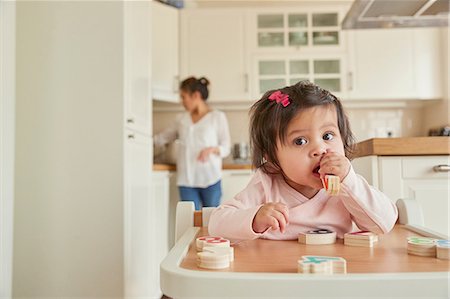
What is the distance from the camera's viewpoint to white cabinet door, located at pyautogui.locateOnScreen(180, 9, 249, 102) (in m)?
3.03

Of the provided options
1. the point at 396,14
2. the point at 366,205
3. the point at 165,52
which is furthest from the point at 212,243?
the point at 165,52

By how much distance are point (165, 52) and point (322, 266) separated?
8.37ft

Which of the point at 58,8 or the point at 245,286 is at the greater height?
the point at 58,8

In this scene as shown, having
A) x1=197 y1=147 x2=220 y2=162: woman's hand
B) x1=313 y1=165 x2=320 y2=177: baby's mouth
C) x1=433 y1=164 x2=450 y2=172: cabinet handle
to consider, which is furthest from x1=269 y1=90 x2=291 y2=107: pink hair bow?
x1=197 y1=147 x2=220 y2=162: woman's hand

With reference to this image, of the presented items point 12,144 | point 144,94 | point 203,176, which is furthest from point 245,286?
point 203,176

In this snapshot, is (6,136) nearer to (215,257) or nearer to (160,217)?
(215,257)

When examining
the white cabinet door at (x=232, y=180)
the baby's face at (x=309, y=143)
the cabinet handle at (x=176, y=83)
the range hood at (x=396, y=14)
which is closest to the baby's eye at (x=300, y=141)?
the baby's face at (x=309, y=143)

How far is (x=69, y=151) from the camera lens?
5.07 ft

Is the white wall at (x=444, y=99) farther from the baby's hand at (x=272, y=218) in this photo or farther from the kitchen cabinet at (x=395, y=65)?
the baby's hand at (x=272, y=218)

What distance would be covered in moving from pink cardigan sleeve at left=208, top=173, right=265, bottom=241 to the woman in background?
5.81 feet

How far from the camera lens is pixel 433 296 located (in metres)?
0.46

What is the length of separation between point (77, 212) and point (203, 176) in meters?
1.15

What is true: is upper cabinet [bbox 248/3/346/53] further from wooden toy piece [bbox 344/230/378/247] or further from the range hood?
wooden toy piece [bbox 344/230/378/247]

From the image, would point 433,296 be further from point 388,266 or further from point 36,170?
point 36,170
